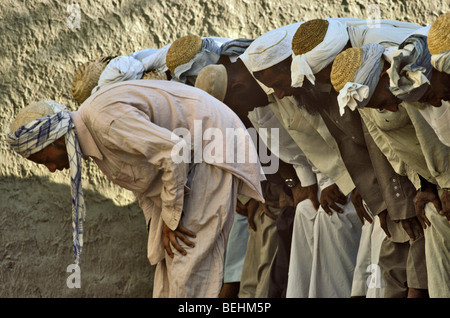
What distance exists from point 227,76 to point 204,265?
1630 mm

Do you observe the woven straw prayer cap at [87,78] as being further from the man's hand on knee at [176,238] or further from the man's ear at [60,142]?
the man's hand on knee at [176,238]

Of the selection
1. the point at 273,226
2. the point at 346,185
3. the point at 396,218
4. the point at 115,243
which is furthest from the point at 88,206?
the point at 396,218

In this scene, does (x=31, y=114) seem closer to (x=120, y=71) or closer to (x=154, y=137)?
(x=154, y=137)

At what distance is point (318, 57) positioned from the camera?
4.61 meters

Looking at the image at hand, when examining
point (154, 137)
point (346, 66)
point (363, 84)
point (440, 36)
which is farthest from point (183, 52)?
point (440, 36)

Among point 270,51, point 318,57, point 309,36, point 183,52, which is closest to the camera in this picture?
point 318,57

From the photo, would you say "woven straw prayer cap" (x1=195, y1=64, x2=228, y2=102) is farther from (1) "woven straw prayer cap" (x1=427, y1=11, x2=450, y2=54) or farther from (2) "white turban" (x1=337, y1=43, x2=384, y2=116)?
(1) "woven straw prayer cap" (x1=427, y1=11, x2=450, y2=54)

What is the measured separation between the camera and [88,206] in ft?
21.6

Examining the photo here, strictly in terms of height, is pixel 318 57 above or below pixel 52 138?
below

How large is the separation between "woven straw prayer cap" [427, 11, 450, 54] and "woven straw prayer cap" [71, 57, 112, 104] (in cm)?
256

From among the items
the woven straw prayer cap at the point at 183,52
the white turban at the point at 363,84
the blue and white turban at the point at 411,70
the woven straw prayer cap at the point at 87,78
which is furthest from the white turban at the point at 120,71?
the blue and white turban at the point at 411,70

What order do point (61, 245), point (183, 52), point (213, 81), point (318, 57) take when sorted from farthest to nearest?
1. point (61, 245)
2. point (183, 52)
3. point (213, 81)
4. point (318, 57)

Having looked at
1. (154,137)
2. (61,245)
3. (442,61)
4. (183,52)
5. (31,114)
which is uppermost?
(31,114)

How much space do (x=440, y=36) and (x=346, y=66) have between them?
55 centimetres
